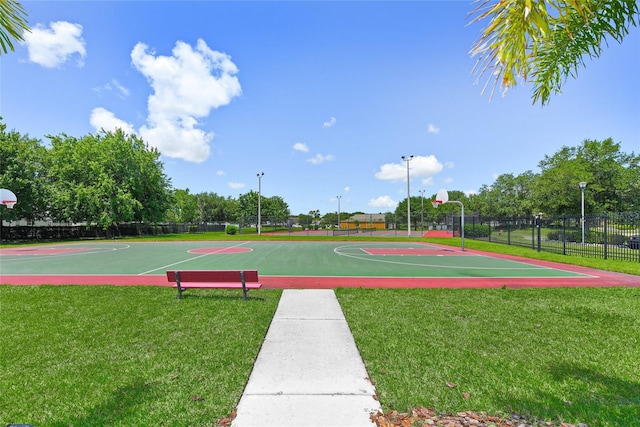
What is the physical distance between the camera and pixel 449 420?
2.65 m

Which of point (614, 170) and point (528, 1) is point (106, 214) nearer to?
point (528, 1)

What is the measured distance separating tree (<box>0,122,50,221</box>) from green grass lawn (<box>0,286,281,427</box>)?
106ft

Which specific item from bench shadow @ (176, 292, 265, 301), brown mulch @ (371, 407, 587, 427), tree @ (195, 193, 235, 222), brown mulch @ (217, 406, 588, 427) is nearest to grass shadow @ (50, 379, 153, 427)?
brown mulch @ (217, 406, 588, 427)

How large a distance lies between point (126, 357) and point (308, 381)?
8.30 ft

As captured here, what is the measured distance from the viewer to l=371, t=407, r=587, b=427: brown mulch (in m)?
2.59

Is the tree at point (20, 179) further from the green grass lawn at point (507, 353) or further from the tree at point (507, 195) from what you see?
the tree at point (507, 195)

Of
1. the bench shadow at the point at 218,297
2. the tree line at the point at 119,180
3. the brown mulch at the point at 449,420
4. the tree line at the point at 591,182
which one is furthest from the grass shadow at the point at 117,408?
the tree line at the point at 591,182

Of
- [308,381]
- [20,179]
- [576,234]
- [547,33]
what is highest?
[20,179]

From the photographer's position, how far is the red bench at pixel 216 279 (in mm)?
6922

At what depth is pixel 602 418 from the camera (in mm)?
2705

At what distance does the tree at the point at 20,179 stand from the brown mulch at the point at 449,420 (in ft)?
132

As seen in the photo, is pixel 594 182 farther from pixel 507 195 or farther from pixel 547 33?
pixel 547 33

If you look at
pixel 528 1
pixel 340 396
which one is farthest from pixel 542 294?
pixel 528 1

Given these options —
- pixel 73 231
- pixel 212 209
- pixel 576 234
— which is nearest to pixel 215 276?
pixel 576 234
